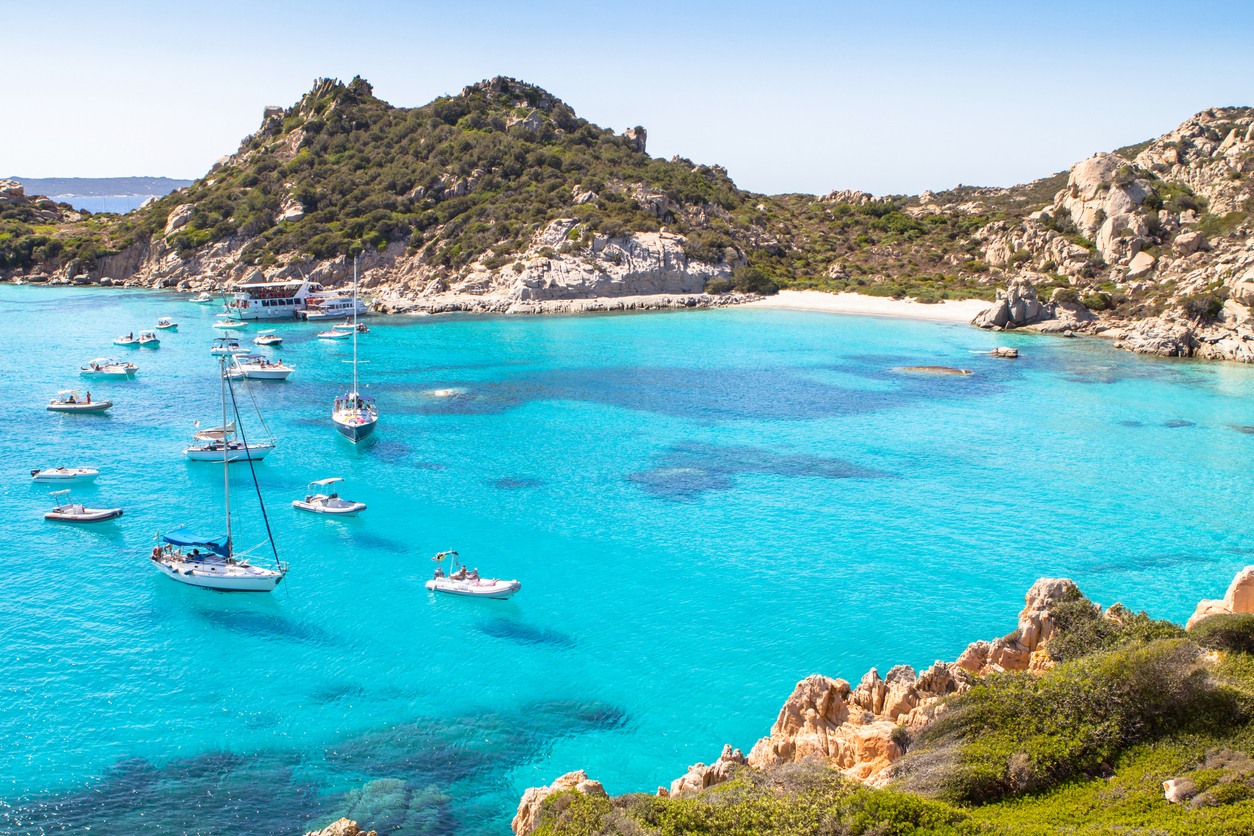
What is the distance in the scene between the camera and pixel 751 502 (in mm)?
43531

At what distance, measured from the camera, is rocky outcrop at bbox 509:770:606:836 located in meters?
18.4

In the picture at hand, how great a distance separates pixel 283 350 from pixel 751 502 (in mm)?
64634

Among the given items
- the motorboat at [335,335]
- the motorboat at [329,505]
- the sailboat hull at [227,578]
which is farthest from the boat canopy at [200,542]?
the motorboat at [335,335]

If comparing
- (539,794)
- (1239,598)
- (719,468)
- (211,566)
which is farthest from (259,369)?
(1239,598)

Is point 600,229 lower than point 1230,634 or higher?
higher

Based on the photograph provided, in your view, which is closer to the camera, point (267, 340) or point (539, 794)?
point (539, 794)

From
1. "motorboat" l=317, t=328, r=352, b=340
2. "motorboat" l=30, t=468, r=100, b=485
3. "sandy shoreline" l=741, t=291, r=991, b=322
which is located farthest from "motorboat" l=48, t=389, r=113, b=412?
"sandy shoreline" l=741, t=291, r=991, b=322

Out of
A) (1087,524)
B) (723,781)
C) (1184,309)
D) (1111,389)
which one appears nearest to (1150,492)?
(1087,524)

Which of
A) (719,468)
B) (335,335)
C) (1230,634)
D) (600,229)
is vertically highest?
(600,229)

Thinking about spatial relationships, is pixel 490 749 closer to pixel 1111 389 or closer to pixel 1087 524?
pixel 1087 524

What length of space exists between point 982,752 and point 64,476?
150 ft

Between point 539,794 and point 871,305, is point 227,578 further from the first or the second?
point 871,305

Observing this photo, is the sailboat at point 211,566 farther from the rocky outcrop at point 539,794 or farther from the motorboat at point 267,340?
the motorboat at point 267,340

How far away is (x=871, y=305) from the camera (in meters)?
120
